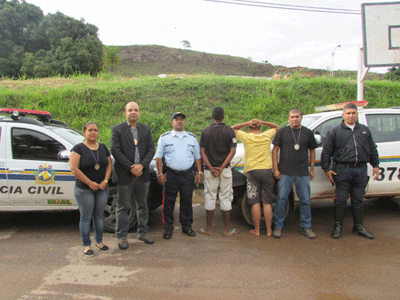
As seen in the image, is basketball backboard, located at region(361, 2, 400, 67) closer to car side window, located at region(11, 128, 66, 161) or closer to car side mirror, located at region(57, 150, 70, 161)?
car side mirror, located at region(57, 150, 70, 161)

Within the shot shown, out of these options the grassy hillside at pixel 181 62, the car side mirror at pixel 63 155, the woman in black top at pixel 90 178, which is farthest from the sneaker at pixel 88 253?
the grassy hillside at pixel 181 62

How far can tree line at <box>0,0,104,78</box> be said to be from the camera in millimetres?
22625

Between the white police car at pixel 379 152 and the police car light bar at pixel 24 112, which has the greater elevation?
the police car light bar at pixel 24 112

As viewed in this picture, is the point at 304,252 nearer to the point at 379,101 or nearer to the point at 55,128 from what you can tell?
the point at 55,128

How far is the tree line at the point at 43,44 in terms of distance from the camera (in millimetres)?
22625

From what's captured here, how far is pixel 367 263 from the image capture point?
11.0ft

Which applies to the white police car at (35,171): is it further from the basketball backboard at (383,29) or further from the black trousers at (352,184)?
the basketball backboard at (383,29)

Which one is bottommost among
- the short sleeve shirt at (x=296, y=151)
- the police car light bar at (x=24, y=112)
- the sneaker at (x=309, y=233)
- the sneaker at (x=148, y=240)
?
the sneaker at (x=309, y=233)

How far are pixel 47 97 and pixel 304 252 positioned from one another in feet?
35.1

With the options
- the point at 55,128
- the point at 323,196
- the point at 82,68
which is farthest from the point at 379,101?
the point at 82,68

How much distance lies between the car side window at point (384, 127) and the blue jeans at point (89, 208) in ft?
13.8

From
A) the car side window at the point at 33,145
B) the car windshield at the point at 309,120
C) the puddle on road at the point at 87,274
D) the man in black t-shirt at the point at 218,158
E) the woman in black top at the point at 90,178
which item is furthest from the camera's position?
the car windshield at the point at 309,120

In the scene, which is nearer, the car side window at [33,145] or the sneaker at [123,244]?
the sneaker at [123,244]

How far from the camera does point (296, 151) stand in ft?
13.3
